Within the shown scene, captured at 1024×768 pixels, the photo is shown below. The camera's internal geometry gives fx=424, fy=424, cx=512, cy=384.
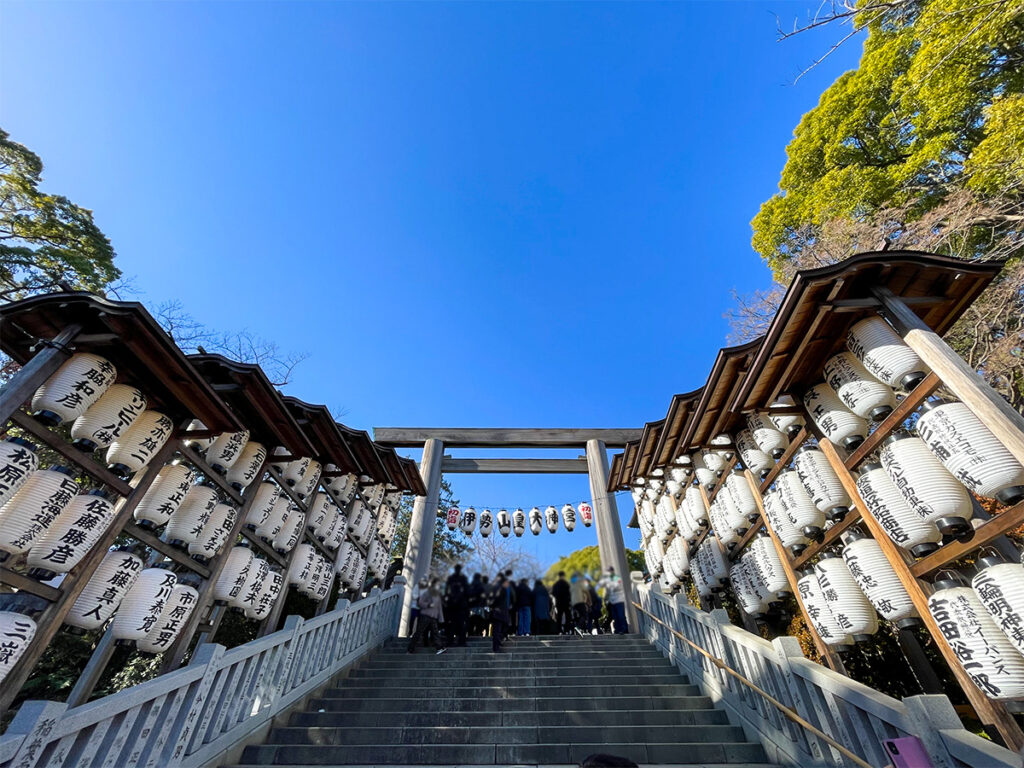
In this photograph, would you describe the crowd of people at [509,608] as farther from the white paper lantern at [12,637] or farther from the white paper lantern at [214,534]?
the white paper lantern at [12,637]

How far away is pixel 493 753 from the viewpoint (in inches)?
172

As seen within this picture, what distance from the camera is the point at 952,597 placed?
119 inches

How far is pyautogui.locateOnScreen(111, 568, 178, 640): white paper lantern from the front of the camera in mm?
3979

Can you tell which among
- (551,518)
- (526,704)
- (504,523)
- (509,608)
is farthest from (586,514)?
(526,704)

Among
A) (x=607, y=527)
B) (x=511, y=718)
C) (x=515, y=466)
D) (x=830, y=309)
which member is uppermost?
(x=515, y=466)

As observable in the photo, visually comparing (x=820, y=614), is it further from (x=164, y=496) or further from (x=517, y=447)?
(x=517, y=447)

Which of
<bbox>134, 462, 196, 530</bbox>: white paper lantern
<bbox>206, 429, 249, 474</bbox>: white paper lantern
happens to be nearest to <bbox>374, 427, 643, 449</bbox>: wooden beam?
<bbox>206, 429, 249, 474</bbox>: white paper lantern

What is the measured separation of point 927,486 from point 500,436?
10.7 metres

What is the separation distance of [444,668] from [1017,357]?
11.3m

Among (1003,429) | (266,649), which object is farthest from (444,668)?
(1003,429)

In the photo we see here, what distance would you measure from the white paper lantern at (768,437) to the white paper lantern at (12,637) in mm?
7175

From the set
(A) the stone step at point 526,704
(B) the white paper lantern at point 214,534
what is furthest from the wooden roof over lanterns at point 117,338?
(A) the stone step at point 526,704

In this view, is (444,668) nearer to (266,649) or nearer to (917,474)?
(266,649)

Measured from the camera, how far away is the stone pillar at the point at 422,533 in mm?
9591
